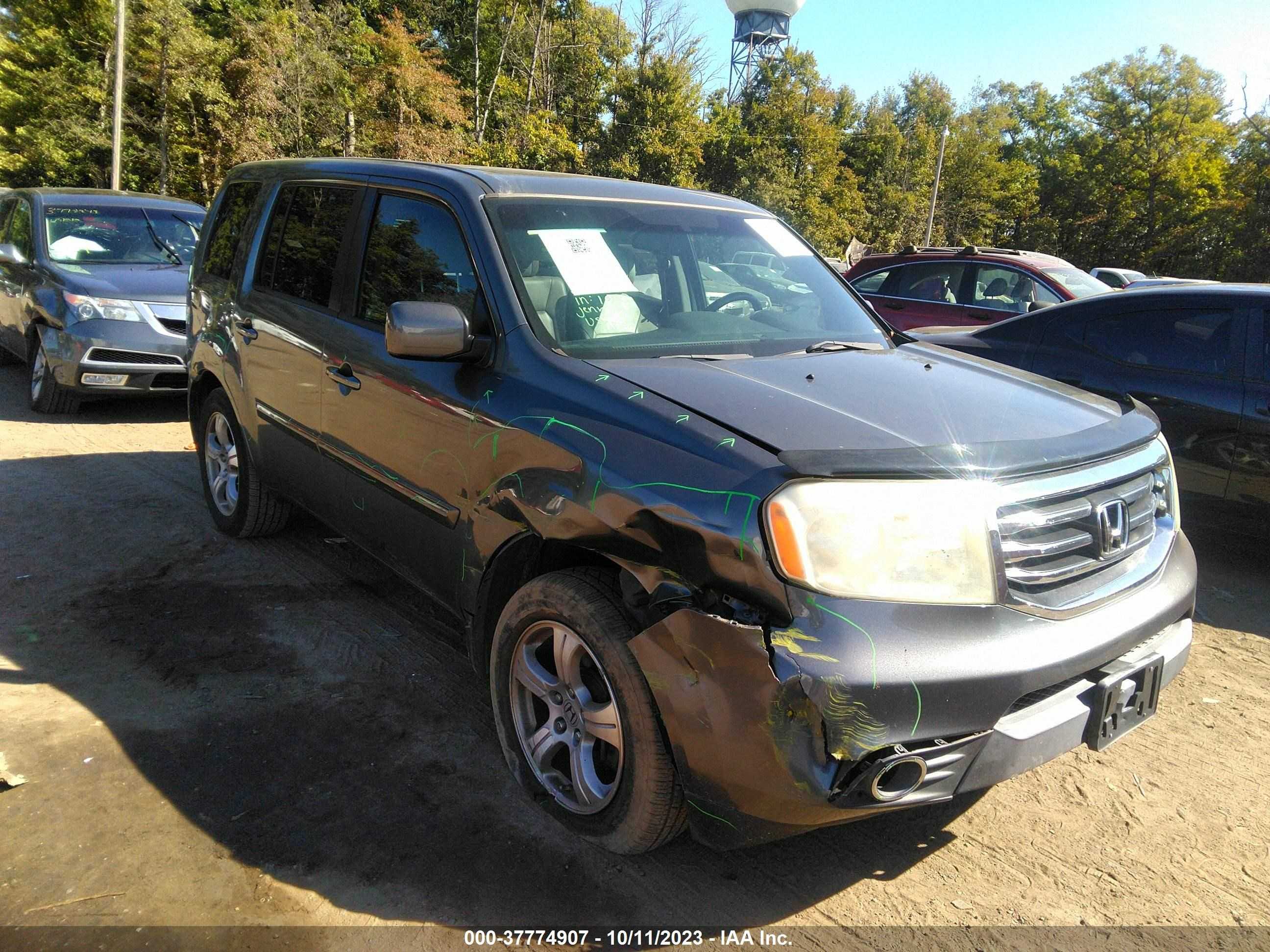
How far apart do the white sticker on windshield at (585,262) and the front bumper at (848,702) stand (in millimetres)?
1373

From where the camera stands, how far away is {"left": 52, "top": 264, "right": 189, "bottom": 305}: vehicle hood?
294 inches

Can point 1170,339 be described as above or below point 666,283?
below

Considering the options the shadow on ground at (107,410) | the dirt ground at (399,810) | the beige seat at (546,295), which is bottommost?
the dirt ground at (399,810)

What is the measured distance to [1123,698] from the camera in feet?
7.90

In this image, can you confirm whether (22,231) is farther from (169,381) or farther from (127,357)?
(169,381)

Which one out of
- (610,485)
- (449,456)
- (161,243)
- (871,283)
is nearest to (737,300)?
(449,456)

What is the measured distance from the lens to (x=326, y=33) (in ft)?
Answer: 95.3

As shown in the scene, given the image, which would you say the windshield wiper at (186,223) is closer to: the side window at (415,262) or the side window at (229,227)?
the side window at (229,227)

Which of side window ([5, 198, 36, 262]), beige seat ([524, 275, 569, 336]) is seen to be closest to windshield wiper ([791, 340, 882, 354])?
beige seat ([524, 275, 569, 336])

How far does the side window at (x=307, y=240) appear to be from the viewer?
12.7ft

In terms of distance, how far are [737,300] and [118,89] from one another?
2313cm

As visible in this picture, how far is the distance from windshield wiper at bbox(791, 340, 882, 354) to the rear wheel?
675 centimetres

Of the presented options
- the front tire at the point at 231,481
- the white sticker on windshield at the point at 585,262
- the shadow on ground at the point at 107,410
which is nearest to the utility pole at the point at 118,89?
the shadow on ground at the point at 107,410

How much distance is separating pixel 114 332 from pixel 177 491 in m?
2.26
